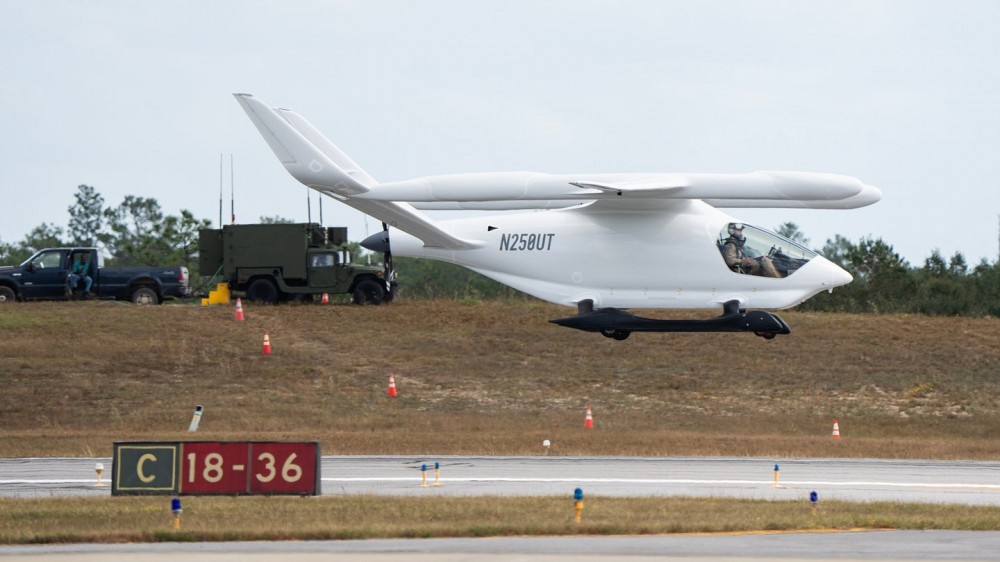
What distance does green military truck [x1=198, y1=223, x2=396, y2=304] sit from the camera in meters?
58.9

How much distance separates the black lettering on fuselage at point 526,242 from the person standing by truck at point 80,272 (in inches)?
1623

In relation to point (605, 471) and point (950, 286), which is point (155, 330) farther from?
point (950, 286)

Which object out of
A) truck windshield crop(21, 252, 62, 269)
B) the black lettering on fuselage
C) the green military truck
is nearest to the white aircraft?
the black lettering on fuselage

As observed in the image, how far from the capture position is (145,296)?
6197cm

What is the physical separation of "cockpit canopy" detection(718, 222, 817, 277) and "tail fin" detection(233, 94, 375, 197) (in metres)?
5.94

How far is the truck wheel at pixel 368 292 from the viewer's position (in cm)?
6094

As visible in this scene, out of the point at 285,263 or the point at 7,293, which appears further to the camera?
the point at 7,293

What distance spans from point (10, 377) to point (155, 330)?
7219 mm

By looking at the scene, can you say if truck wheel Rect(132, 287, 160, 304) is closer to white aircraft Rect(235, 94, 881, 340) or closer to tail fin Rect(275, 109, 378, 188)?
white aircraft Rect(235, 94, 881, 340)

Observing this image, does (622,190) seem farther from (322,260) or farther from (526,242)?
(322,260)

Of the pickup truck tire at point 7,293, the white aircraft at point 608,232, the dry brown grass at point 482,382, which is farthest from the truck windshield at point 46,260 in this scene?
the white aircraft at point 608,232

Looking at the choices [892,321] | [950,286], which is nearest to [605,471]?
[892,321]

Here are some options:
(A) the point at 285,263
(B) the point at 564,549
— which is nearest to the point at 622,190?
(B) the point at 564,549

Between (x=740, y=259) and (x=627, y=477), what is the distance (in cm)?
1065
